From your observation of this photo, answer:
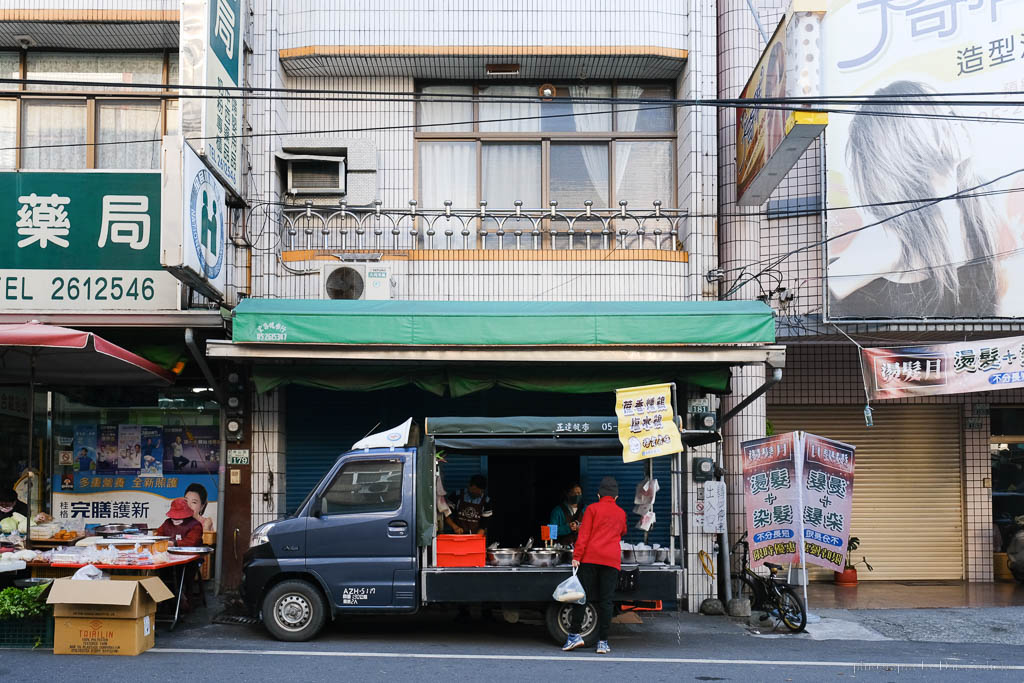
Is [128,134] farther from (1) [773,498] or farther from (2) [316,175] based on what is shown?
(1) [773,498]

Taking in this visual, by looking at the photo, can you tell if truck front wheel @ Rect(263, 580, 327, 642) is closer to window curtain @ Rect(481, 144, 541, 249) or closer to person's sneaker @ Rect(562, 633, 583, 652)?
person's sneaker @ Rect(562, 633, 583, 652)

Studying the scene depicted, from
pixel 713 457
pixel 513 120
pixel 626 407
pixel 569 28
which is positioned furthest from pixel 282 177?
pixel 713 457

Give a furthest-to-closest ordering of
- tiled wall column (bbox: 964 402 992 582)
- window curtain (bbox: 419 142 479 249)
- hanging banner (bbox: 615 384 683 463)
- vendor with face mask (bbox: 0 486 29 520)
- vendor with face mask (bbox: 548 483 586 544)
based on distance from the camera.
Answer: tiled wall column (bbox: 964 402 992 582) < window curtain (bbox: 419 142 479 249) < vendor with face mask (bbox: 0 486 29 520) < vendor with face mask (bbox: 548 483 586 544) < hanging banner (bbox: 615 384 683 463)

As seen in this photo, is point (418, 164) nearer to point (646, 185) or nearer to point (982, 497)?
point (646, 185)

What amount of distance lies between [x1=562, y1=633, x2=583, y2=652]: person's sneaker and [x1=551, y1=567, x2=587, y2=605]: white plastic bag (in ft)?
1.31

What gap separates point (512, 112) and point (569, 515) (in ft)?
20.0

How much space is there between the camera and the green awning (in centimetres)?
1188

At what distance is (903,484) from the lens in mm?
16109

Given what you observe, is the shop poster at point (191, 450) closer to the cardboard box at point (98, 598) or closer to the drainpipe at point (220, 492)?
the drainpipe at point (220, 492)

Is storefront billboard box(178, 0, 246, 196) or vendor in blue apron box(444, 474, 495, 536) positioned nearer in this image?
storefront billboard box(178, 0, 246, 196)

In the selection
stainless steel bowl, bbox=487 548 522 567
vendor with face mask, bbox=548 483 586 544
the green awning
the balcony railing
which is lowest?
stainless steel bowl, bbox=487 548 522 567

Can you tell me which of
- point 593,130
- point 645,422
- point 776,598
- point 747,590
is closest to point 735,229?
point 593,130

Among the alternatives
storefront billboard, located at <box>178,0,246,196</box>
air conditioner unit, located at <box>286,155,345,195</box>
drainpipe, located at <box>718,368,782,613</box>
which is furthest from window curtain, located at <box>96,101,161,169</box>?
drainpipe, located at <box>718,368,782,613</box>

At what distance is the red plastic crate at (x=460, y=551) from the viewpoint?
1078 centimetres
